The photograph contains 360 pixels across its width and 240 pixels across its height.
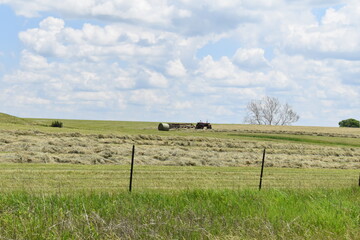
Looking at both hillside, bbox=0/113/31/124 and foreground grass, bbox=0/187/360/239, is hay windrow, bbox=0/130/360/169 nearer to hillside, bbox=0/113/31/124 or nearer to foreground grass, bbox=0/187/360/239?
foreground grass, bbox=0/187/360/239

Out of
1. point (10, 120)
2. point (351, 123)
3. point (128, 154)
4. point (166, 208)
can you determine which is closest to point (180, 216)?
point (166, 208)

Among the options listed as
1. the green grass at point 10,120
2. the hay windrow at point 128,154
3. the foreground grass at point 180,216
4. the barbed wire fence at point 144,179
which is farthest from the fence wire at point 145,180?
the green grass at point 10,120

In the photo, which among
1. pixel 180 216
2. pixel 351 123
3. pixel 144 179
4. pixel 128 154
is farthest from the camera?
pixel 351 123

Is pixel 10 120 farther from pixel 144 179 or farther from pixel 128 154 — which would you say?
pixel 144 179

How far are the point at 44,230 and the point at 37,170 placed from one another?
1159 centimetres

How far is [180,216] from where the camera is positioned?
971 cm

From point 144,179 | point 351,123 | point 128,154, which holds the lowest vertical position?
point 144,179

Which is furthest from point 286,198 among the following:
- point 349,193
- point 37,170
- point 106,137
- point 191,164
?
point 106,137

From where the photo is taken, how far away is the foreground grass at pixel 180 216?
330 inches

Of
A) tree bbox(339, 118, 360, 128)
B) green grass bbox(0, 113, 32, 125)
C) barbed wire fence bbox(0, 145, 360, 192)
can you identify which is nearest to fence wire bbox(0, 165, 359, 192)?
barbed wire fence bbox(0, 145, 360, 192)

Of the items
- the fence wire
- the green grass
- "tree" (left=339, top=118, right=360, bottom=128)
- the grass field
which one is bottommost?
the fence wire

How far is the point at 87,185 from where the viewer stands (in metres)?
16.4

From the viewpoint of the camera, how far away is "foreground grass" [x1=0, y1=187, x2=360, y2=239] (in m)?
8.39

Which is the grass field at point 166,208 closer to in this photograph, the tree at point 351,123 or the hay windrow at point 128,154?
the hay windrow at point 128,154
